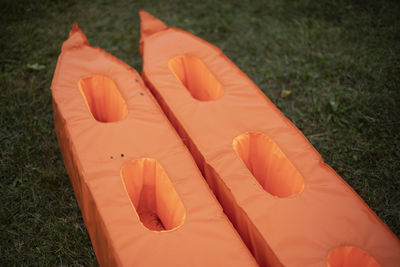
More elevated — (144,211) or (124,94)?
(124,94)

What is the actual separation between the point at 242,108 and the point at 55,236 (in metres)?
1.44

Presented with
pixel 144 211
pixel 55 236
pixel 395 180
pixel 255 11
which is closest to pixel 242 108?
pixel 144 211

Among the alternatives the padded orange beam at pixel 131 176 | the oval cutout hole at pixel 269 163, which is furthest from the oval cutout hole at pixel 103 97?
the oval cutout hole at pixel 269 163

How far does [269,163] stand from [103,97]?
1312 millimetres

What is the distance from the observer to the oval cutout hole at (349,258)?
156 centimetres

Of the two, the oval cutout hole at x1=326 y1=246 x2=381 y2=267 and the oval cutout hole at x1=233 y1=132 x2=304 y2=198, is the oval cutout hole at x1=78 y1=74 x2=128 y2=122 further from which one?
the oval cutout hole at x1=326 y1=246 x2=381 y2=267

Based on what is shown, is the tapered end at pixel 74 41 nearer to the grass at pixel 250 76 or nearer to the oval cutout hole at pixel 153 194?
the grass at pixel 250 76

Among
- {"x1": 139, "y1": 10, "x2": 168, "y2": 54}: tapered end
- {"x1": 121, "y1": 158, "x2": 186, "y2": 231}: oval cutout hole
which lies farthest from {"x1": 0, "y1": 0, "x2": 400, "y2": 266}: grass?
{"x1": 139, "y1": 10, "x2": 168, "y2": 54}: tapered end

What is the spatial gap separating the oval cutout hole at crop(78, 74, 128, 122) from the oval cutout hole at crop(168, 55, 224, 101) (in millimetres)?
460

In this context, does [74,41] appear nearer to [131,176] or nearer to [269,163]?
[131,176]

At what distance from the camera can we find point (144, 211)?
2250mm

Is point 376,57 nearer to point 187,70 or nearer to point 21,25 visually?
point 187,70

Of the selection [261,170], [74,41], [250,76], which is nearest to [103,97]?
[74,41]

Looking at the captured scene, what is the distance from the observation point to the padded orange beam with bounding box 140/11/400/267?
159 centimetres
